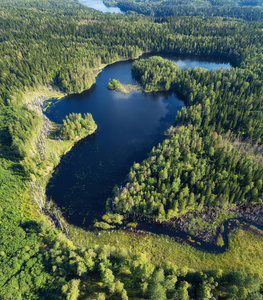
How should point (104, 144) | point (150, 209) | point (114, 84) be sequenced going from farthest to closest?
point (114, 84) < point (104, 144) < point (150, 209)

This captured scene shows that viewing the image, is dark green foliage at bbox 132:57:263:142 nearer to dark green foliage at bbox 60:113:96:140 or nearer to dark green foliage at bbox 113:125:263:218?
dark green foliage at bbox 113:125:263:218

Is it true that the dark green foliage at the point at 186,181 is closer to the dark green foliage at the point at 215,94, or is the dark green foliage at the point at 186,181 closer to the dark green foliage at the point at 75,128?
the dark green foliage at the point at 215,94

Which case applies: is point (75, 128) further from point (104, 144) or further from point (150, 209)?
point (150, 209)

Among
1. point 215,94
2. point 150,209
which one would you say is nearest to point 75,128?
point 150,209

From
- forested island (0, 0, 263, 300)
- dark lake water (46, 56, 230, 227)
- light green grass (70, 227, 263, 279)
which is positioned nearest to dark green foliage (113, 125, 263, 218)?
forested island (0, 0, 263, 300)

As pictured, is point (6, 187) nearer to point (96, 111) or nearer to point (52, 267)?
point (52, 267)

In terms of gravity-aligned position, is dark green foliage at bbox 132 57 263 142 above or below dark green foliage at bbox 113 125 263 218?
above

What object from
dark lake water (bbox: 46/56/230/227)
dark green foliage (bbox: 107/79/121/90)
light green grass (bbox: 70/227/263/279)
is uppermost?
dark green foliage (bbox: 107/79/121/90)

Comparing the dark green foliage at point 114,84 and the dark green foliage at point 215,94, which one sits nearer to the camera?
the dark green foliage at point 215,94

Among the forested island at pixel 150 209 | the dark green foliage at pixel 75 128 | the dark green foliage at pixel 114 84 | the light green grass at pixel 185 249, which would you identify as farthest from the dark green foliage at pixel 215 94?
the light green grass at pixel 185 249

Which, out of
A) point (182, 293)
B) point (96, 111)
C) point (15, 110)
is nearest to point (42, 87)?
point (15, 110)
